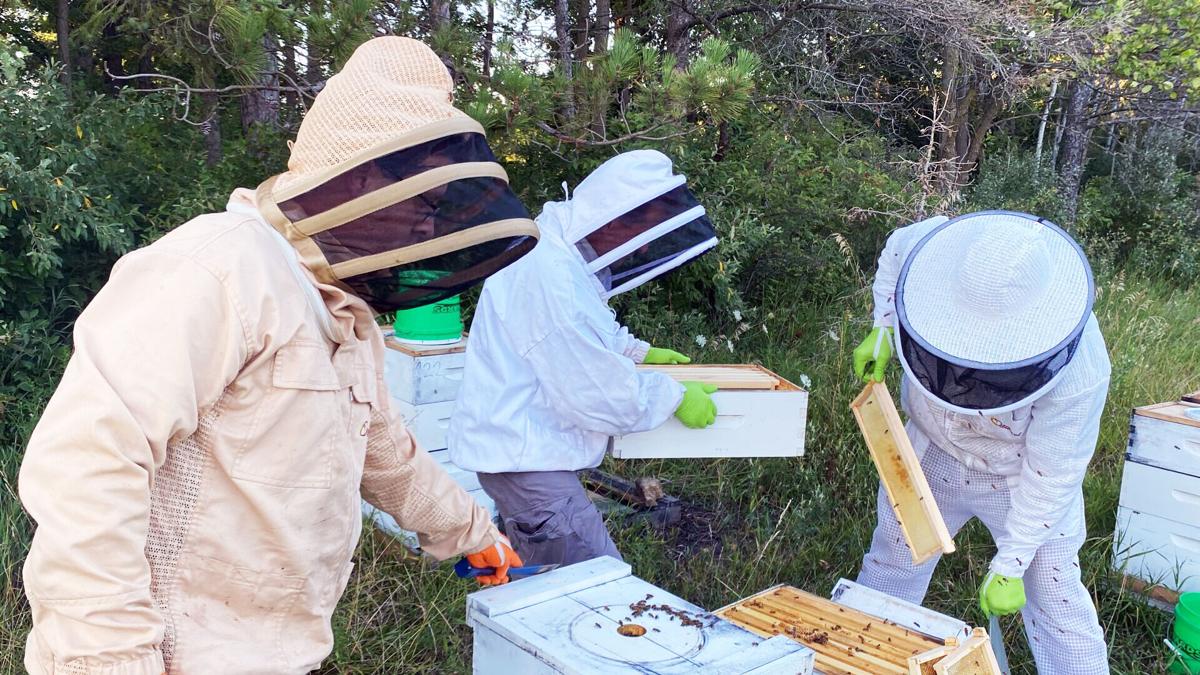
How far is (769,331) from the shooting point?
21.2 ft

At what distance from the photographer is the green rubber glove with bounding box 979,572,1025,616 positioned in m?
2.75

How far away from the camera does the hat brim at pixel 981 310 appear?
239 centimetres

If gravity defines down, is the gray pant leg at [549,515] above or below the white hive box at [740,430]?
below

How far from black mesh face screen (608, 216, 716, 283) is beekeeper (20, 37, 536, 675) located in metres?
1.37

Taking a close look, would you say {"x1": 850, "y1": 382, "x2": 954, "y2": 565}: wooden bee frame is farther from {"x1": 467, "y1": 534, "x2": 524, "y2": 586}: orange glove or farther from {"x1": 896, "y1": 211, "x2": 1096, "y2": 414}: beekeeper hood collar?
{"x1": 467, "y1": 534, "x2": 524, "y2": 586}: orange glove

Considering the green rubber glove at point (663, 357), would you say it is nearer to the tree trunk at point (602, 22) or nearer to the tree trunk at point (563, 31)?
the tree trunk at point (563, 31)

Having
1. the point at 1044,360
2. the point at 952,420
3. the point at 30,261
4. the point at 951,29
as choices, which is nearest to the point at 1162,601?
the point at 952,420

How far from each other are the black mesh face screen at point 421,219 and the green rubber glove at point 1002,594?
205 centimetres

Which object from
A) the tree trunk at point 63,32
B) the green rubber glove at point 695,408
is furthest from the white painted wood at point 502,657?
the tree trunk at point 63,32

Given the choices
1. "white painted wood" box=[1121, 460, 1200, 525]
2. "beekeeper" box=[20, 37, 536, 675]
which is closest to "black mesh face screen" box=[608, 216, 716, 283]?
"beekeeper" box=[20, 37, 536, 675]

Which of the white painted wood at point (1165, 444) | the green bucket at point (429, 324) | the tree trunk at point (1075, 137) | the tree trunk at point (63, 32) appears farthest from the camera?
the tree trunk at point (1075, 137)

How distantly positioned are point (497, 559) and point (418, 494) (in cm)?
34

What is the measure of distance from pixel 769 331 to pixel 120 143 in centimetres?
427

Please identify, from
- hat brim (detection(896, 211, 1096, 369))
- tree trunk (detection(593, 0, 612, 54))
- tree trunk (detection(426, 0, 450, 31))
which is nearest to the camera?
hat brim (detection(896, 211, 1096, 369))
